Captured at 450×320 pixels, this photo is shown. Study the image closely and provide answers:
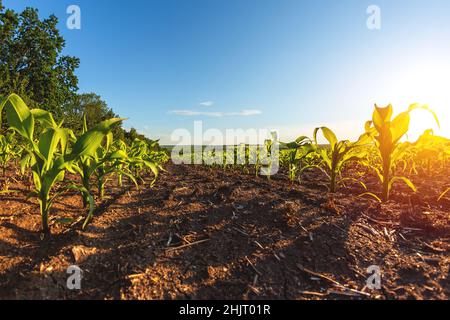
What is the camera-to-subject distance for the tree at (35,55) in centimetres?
1485

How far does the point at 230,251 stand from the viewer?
5.37 feet

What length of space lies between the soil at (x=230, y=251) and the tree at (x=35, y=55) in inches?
654

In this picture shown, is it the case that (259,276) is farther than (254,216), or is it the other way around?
(254,216)

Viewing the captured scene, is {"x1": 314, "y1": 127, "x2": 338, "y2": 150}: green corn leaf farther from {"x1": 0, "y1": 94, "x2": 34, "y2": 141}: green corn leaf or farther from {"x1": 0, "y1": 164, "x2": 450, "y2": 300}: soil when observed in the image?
{"x1": 0, "y1": 94, "x2": 34, "y2": 141}: green corn leaf

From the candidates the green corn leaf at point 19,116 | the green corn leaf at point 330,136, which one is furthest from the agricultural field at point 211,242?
the green corn leaf at point 330,136

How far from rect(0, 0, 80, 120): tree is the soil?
1661 centimetres

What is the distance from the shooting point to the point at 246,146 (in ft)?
23.4

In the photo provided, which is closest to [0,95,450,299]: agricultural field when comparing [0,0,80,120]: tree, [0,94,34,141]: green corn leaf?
[0,94,34,141]: green corn leaf

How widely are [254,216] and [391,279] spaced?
1.09 metres

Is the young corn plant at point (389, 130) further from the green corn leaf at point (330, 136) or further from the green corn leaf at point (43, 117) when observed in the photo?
the green corn leaf at point (43, 117)

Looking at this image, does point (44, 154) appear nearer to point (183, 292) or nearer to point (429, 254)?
point (183, 292)

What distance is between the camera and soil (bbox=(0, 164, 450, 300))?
4.19ft

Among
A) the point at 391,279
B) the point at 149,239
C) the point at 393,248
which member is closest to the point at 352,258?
the point at 391,279

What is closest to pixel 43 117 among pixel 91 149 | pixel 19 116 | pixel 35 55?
pixel 19 116
